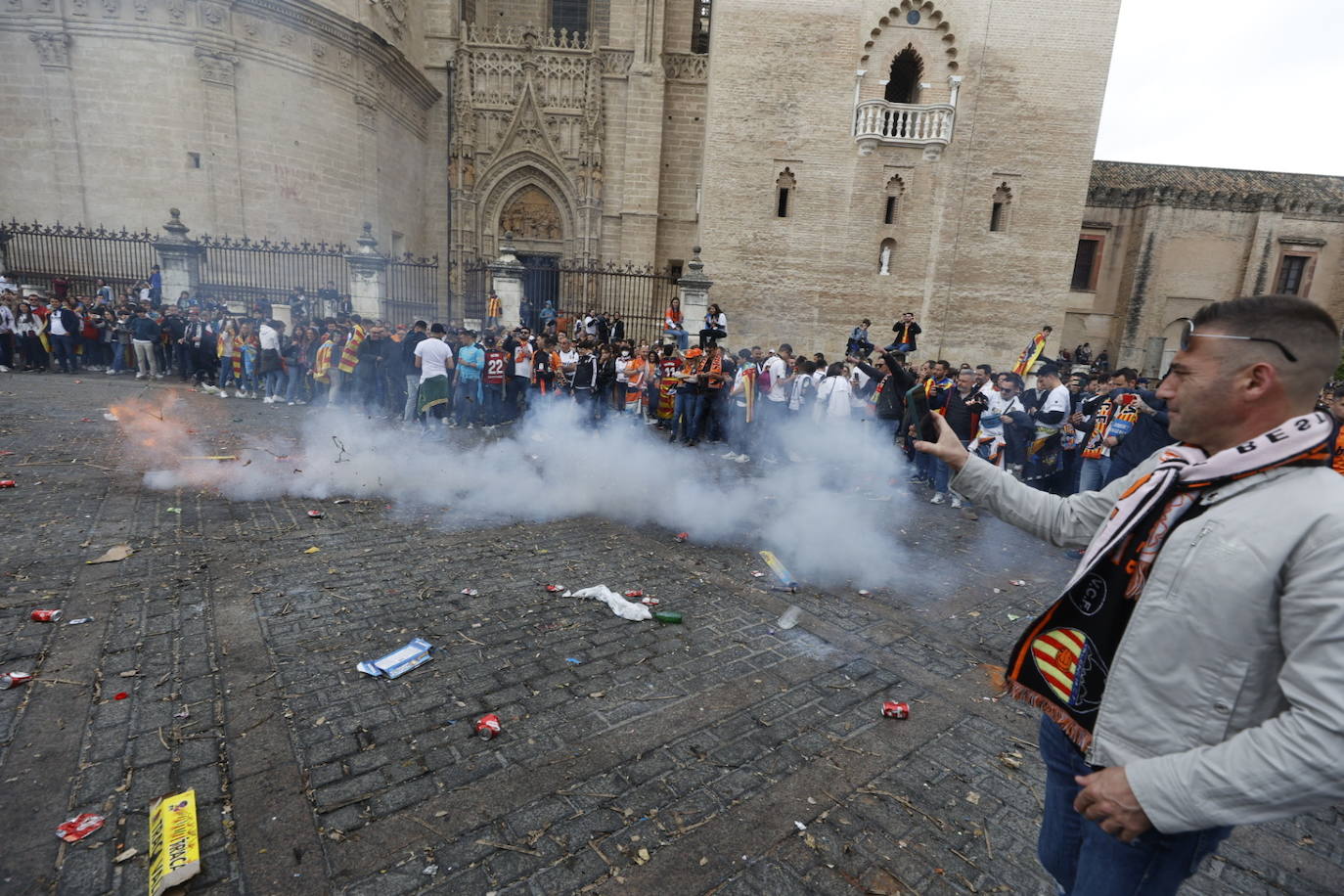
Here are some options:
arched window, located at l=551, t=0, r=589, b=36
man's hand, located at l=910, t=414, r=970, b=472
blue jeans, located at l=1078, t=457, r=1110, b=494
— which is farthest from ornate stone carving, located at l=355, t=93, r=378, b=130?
man's hand, located at l=910, t=414, r=970, b=472

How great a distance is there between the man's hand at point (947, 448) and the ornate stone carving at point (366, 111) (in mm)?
25261

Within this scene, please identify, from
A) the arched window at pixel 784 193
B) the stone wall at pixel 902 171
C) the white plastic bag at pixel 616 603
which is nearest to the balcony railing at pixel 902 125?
the stone wall at pixel 902 171

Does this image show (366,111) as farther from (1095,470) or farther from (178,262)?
(1095,470)

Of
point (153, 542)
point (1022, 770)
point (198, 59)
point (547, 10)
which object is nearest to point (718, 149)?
point (547, 10)

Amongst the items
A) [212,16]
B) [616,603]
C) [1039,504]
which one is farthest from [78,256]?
[1039,504]

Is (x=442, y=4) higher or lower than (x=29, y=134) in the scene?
higher

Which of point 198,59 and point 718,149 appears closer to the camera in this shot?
point 198,59

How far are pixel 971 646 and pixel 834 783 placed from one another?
7.07ft

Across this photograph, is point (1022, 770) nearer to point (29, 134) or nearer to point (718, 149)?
point (718, 149)

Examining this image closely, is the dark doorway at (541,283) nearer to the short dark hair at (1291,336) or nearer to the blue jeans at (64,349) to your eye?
the blue jeans at (64,349)

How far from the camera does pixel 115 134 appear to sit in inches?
766

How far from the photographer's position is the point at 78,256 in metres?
19.2

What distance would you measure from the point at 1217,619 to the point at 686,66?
27715 mm

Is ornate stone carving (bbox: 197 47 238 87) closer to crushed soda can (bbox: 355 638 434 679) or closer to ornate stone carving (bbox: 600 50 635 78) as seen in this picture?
ornate stone carving (bbox: 600 50 635 78)
